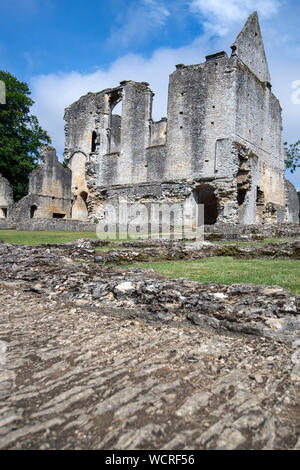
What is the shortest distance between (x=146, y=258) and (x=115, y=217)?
1655 centimetres

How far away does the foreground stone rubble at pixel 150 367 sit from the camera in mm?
1586

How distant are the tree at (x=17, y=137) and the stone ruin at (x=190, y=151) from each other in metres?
4.82

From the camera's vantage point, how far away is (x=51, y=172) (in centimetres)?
2595

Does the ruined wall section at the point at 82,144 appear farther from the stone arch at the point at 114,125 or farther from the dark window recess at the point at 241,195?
the dark window recess at the point at 241,195

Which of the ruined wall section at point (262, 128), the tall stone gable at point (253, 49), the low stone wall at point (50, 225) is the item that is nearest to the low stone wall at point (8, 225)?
the low stone wall at point (50, 225)

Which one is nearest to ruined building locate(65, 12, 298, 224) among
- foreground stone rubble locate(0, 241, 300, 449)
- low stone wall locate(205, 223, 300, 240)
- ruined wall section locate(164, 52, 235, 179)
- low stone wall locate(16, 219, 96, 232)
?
ruined wall section locate(164, 52, 235, 179)

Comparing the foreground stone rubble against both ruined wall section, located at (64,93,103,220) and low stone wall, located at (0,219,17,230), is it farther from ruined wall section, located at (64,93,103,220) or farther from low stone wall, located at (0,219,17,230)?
ruined wall section, located at (64,93,103,220)

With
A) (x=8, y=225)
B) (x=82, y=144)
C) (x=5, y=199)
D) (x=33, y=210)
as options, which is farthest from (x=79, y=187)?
(x=8, y=225)

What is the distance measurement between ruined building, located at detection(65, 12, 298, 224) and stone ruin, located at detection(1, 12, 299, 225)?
0.22 ft

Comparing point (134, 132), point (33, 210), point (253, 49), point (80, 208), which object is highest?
point (253, 49)

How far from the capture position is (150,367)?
88.3 inches

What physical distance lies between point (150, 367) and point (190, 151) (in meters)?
20.7

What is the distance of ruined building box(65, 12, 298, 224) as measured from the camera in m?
20.4

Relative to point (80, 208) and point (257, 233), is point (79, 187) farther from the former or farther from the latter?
point (257, 233)
